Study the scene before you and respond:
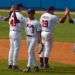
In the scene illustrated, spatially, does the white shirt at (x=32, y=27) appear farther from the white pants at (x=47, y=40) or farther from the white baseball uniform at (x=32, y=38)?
the white pants at (x=47, y=40)

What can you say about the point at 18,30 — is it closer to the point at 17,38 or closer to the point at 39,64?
the point at 17,38

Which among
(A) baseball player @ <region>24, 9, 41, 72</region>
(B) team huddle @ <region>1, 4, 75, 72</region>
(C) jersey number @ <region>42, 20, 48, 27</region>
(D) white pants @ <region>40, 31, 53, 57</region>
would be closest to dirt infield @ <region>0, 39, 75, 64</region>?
(D) white pants @ <region>40, 31, 53, 57</region>

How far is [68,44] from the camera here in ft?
85.0

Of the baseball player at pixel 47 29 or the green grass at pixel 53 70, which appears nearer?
the green grass at pixel 53 70

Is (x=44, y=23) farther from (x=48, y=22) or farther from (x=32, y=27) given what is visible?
(x=32, y=27)

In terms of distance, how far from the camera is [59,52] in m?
23.1

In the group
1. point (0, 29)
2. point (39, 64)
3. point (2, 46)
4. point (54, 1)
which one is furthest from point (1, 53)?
point (54, 1)

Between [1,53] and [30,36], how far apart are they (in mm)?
5095

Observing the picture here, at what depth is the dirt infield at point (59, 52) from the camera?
69.2ft

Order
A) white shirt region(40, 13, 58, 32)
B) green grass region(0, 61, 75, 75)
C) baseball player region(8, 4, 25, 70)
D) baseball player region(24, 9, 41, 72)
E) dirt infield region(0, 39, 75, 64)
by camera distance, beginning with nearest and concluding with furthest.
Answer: green grass region(0, 61, 75, 75) → baseball player region(24, 9, 41, 72) → baseball player region(8, 4, 25, 70) → white shirt region(40, 13, 58, 32) → dirt infield region(0, 39, 75, 64)

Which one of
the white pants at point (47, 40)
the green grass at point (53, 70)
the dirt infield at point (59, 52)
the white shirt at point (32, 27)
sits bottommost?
the green grass at point (53, 70)

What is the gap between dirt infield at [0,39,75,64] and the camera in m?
21.1

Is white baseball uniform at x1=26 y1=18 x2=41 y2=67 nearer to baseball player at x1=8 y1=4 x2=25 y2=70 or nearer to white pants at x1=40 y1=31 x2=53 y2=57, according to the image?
baseball player at x1=8 y1=4 x2=25 y2=70

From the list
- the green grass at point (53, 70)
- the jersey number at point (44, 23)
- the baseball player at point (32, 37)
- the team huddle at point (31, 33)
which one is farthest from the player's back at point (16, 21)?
the green grass at point (53, 70)
